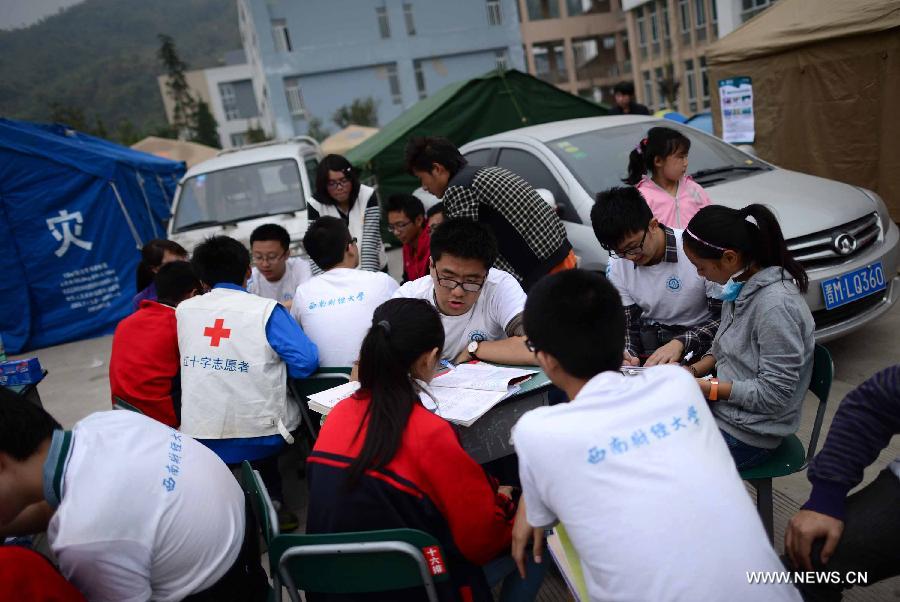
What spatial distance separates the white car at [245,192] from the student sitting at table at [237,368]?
3923mm

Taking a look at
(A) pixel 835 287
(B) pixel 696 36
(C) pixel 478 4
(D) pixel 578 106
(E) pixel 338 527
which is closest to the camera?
(E) pixel 338 527

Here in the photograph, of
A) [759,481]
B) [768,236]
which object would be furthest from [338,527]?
[768,236]

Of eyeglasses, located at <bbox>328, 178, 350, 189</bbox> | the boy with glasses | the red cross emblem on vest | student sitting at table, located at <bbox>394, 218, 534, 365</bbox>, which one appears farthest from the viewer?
eyeglasses, located at <bbox>328, 178, 350, 189</bbox>

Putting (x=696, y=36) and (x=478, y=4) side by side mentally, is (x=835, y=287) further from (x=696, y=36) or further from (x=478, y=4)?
(x=478, y=4)

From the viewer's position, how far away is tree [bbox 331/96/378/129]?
1232 inches

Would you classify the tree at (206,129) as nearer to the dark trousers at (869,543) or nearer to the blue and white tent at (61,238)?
the blue and white tent at (61,238)

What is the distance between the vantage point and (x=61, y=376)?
661cm

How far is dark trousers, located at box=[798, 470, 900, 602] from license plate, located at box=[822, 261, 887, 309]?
6.77ft

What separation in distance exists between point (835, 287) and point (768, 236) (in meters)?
1.67

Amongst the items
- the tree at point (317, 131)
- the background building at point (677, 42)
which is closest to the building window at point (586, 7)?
the background building at point (677, 42)

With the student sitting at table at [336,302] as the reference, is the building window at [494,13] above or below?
above

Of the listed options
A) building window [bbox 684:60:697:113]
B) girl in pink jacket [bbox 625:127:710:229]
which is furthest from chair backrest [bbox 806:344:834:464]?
building window [bbox 684:60:697:113]

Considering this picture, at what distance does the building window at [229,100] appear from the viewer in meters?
50.1

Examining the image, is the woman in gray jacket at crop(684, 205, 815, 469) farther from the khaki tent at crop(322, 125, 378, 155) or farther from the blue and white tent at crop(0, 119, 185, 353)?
the khaki tent at crop(322, 125, 378, 155)
